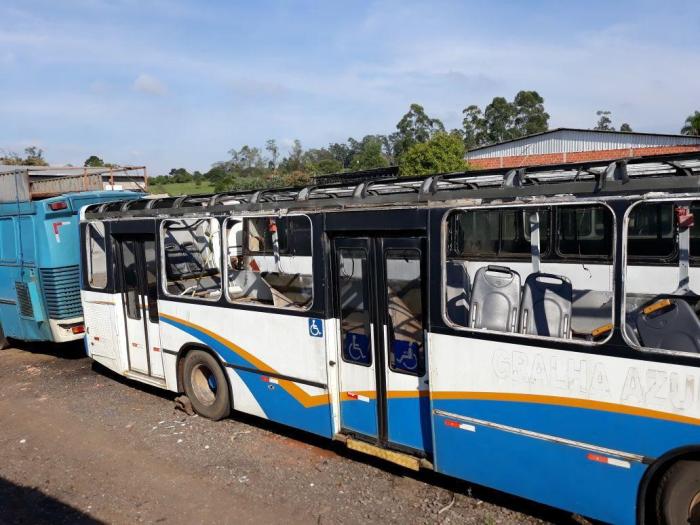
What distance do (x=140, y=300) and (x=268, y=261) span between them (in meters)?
1.94

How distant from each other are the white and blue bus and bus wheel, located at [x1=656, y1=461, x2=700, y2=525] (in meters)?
0.01

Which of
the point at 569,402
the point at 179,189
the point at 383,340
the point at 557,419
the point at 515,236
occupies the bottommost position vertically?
the point at 557,419

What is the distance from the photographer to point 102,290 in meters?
8.14

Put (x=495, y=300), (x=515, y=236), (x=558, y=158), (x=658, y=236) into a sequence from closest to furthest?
(x=495, y=300) → (x=658, y=236) → (x=515, y=236) → (x=558, y=158)

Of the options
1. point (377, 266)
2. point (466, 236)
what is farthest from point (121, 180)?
point (377, 266)

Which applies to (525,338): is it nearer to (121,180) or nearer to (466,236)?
(466,236)

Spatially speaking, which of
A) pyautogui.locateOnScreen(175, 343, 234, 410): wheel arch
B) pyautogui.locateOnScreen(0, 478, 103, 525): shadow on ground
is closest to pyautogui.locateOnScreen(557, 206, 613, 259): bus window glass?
pyautogui.locateOnScreen(175, 343, 234, 410): wheel arch

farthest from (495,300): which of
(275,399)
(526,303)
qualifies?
(275,399)

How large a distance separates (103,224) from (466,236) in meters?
5.05

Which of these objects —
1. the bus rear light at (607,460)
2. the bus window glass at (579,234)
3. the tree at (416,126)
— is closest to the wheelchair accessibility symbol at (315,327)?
the bus rear light at (607,460)

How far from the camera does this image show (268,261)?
7.14 metres

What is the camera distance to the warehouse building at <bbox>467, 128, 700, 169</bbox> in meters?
30.1

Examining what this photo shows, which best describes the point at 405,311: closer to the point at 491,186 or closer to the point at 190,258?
the point at 491,186

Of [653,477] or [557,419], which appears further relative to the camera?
[557,419]
